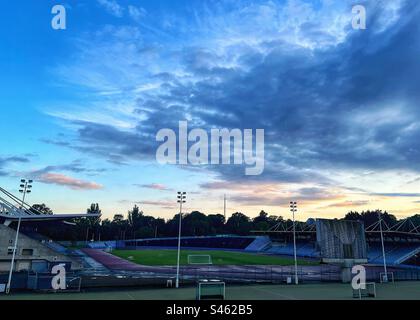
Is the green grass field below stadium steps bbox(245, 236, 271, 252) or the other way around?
below

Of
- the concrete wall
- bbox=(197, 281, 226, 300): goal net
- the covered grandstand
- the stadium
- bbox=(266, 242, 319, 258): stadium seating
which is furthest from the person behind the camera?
bbox=(266, 242, 319, 258): stadium seating

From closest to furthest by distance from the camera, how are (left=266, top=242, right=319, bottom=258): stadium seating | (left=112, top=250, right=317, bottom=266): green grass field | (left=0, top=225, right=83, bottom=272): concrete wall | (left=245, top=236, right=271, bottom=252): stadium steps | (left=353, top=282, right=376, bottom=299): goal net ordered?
(left=353, top=282, right=376, bottom=299): goal net < (left=0, top=225, right=83, bottom=272): concrete wall < (left=112, top=250, right=317, bottom=266): green grass field < (left=266, top=242, right=319, bottom=258): stadium seating < (left=245, top=236, right=271, bottom=252): stadium steps

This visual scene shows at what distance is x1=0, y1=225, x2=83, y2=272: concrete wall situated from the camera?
53.3 meters

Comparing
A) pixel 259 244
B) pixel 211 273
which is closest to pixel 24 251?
pixel 211 273

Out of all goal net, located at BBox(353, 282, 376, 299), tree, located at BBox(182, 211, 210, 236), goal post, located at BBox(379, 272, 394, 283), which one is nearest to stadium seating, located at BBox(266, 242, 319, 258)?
goal post, located at BBox(379, 272, 394, 283)

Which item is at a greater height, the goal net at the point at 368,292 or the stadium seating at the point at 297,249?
the stadium seating at the point at 297,249

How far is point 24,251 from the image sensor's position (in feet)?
189

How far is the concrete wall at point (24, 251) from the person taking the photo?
53312 mm

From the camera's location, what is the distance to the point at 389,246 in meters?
95.1

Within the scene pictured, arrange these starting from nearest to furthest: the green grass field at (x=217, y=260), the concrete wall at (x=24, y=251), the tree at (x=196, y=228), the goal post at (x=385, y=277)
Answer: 1. the goal post at (x=385, y=277)
2. the concrete wall at (x=24, y=251)
3. the green grass field at (x=217, y=260)
4. the tree at (x=196, y=228)

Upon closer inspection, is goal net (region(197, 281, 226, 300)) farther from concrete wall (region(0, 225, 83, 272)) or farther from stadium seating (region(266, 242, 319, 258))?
stadium seating (region(266, 242, 319, 258))

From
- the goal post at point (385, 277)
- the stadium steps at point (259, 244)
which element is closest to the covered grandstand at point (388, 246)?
the stadium steps at point (259, 244)

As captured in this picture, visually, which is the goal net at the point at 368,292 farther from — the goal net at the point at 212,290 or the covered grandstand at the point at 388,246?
the covered grandstand at the point at 388,246
